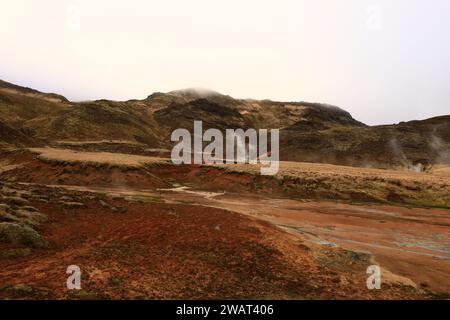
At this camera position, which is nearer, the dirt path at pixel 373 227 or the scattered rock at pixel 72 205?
the dirt path at pixel 373 227

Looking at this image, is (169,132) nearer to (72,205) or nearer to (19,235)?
(72,205)

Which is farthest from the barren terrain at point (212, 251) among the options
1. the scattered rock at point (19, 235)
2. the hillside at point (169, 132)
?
the hillside at point (169, 132)

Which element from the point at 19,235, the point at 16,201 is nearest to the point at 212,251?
the point at 19,235

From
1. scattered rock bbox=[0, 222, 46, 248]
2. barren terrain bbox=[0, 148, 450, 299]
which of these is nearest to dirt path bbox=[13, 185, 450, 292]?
barren terrain bbox=[0, 148, 450, 299]

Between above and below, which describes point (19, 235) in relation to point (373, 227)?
above

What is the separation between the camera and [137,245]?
13961 mm

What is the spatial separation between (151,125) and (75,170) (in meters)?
75.1

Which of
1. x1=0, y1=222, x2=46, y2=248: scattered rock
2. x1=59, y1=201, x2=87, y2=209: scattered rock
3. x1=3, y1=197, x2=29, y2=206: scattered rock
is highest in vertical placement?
x1=3, y1=197, x2=29, y2=206: scattered rock

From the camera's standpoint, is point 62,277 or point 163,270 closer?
point 62,277

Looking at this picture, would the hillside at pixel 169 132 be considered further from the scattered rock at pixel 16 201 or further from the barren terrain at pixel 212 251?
the barren terrain at pixel 212 251

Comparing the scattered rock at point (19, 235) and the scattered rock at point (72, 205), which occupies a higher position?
the scattered rock at point (72, 205)

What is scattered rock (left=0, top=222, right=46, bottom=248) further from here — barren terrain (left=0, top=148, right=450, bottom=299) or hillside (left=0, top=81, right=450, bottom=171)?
hillside (left=0, top=81, right=450, bottom=171)

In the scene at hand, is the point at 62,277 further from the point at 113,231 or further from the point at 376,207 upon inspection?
the point at 376,207
